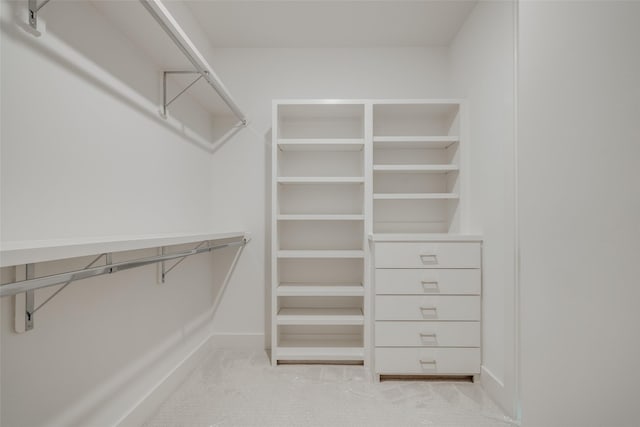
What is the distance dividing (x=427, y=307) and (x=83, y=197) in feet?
5.79

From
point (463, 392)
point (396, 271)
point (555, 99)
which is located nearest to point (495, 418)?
point (463, 392)

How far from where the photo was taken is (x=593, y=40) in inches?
21.2

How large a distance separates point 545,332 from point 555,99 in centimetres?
46

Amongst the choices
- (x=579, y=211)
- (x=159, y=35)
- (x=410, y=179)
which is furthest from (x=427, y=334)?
(x=159, y=35)

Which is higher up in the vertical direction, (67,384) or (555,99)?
(555,99)

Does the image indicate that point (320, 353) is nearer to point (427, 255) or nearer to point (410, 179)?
point (427, 255)

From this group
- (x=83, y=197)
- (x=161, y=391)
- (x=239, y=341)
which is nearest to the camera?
(x=83, y=197)

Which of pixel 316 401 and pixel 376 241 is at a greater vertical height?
pixel 376 241

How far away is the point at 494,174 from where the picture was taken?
1.79m

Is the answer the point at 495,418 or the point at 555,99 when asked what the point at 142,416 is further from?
the point at 555,99

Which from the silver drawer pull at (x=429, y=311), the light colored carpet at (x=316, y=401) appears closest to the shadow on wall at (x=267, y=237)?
the light colored carpet at (x=316, y=401)

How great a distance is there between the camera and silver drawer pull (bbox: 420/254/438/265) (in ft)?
6.39

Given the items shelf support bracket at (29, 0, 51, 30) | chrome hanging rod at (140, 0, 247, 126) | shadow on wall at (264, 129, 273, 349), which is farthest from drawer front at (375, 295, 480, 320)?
shelf support bracket at (29, 0, 51, 30)

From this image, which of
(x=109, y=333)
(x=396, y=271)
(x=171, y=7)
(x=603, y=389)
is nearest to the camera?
(x=603, y=389)
